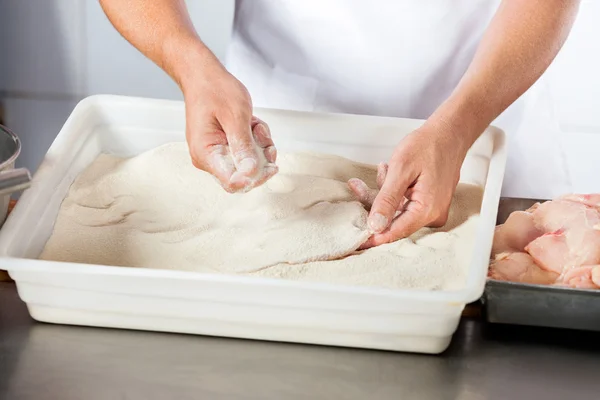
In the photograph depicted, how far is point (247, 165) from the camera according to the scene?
102cm

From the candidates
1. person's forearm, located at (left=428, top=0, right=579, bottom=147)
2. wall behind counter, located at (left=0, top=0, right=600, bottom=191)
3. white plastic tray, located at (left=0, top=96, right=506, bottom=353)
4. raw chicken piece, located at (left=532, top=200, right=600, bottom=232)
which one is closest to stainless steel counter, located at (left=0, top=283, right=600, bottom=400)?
white plastic tray, located at (left=0, top=96, right=506, bottom=353)

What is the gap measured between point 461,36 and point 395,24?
5.0 inches

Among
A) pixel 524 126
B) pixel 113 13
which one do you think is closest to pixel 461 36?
pixel 524 126

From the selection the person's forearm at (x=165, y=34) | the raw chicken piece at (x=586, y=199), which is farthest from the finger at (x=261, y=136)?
the raw chicken piece at (x=586, y=199)

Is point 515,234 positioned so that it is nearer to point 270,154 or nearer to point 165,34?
point 270,154

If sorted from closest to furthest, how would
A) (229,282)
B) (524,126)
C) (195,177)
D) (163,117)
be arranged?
1. (229,282)
2. (195,177)
3. (163,117)
4. (524,126)

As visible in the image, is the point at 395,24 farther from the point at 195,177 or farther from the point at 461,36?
the point at 195,177

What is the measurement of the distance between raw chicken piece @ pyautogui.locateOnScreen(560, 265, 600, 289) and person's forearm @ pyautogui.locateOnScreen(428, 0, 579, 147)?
0.94 feet

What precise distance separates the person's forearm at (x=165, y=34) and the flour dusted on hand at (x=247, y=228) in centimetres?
13

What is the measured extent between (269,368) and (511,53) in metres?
0.61

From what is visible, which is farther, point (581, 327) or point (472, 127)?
point (472, 127)

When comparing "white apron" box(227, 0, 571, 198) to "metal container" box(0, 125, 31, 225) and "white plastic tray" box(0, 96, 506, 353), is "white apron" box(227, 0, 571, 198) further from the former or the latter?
"metal container" box(0, 125, 31, 225)

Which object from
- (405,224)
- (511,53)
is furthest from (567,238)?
(511,53)

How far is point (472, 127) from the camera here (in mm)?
1168
